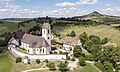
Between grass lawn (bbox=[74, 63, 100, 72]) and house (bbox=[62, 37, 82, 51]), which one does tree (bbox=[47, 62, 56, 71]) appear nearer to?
grass lawn (bbox=[74, 63, 100, 72])

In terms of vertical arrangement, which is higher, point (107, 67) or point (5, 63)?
point (5, 63)

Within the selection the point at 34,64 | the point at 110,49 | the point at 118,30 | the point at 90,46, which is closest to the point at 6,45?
the point at 34,64

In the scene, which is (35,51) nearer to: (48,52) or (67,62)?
(48,52)

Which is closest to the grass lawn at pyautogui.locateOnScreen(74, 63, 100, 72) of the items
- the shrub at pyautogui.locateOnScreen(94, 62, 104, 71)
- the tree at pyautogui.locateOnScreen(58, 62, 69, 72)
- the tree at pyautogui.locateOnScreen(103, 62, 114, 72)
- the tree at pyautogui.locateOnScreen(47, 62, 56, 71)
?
the shrub at pyautogui.locateOnScreen(94, 62, 104, 71)

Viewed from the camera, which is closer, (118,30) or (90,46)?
(90,46)

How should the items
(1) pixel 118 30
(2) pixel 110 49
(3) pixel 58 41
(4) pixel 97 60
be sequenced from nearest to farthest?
(4) pixel 97 60 → (2) pixel 110 49 → (3) pixel 58 41 → (1) pixel 118 30

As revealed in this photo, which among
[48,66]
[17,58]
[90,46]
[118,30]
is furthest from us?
[118,30]

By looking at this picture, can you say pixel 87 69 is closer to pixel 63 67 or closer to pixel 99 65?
pixel 99 65

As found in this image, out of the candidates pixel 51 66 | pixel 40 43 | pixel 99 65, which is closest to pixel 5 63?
pixel 40 43
